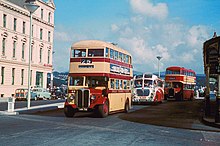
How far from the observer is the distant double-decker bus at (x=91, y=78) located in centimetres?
2062

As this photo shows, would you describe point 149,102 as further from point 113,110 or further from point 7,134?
point 7,134

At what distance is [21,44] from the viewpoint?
6456 cm

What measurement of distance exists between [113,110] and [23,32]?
46.0m

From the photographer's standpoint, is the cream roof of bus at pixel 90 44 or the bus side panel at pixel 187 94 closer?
the cream roof of bus at pixel 90 44

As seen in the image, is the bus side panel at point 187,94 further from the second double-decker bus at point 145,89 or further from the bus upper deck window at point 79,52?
the bus upper deck window at point 79,52

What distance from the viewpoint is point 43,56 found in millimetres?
72562

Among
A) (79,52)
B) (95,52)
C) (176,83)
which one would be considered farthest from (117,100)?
(176,83)

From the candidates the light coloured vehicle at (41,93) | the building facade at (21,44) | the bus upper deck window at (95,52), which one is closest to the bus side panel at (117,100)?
the bus upper deck window at (95,52)

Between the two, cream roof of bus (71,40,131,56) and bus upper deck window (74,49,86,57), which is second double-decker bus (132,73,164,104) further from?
bus upper deck window (74,49,86,57)

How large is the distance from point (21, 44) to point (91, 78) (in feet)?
150

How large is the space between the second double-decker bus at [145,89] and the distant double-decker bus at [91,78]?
50.2 ft

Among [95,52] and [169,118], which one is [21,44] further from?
[169,118]

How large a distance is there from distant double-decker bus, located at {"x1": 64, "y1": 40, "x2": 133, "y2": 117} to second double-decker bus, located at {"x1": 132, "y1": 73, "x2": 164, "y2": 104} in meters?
15.3

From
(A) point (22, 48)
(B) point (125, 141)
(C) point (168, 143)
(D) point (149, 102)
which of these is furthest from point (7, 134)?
(A) point (22, 48)
